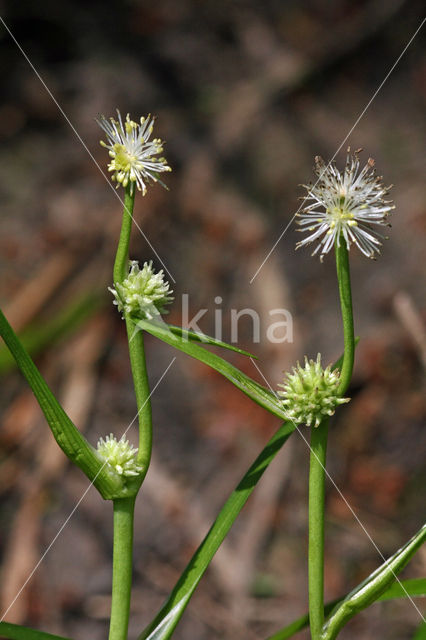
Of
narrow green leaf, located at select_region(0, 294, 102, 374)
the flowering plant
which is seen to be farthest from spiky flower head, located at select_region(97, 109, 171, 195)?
narrow green leaf, located at select_region(0, 294, 102, 374)

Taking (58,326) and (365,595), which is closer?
(365,595)

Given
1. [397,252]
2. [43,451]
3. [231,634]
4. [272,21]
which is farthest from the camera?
[272,21]

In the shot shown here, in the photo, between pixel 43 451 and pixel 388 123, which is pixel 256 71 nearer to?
pixel 388 123

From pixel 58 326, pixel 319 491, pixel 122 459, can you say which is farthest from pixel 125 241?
pixel 58 326

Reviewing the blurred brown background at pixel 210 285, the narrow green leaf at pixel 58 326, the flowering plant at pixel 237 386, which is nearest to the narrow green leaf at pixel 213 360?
the flowering plant at pixel 237 386

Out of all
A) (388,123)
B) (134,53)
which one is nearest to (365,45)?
(388,123)

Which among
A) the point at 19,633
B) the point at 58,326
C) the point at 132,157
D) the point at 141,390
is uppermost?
the point at 58,326

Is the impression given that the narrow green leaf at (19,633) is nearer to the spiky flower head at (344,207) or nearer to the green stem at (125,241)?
the green stem at (125,241)

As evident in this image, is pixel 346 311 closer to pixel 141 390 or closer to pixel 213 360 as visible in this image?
pixel 213 360
